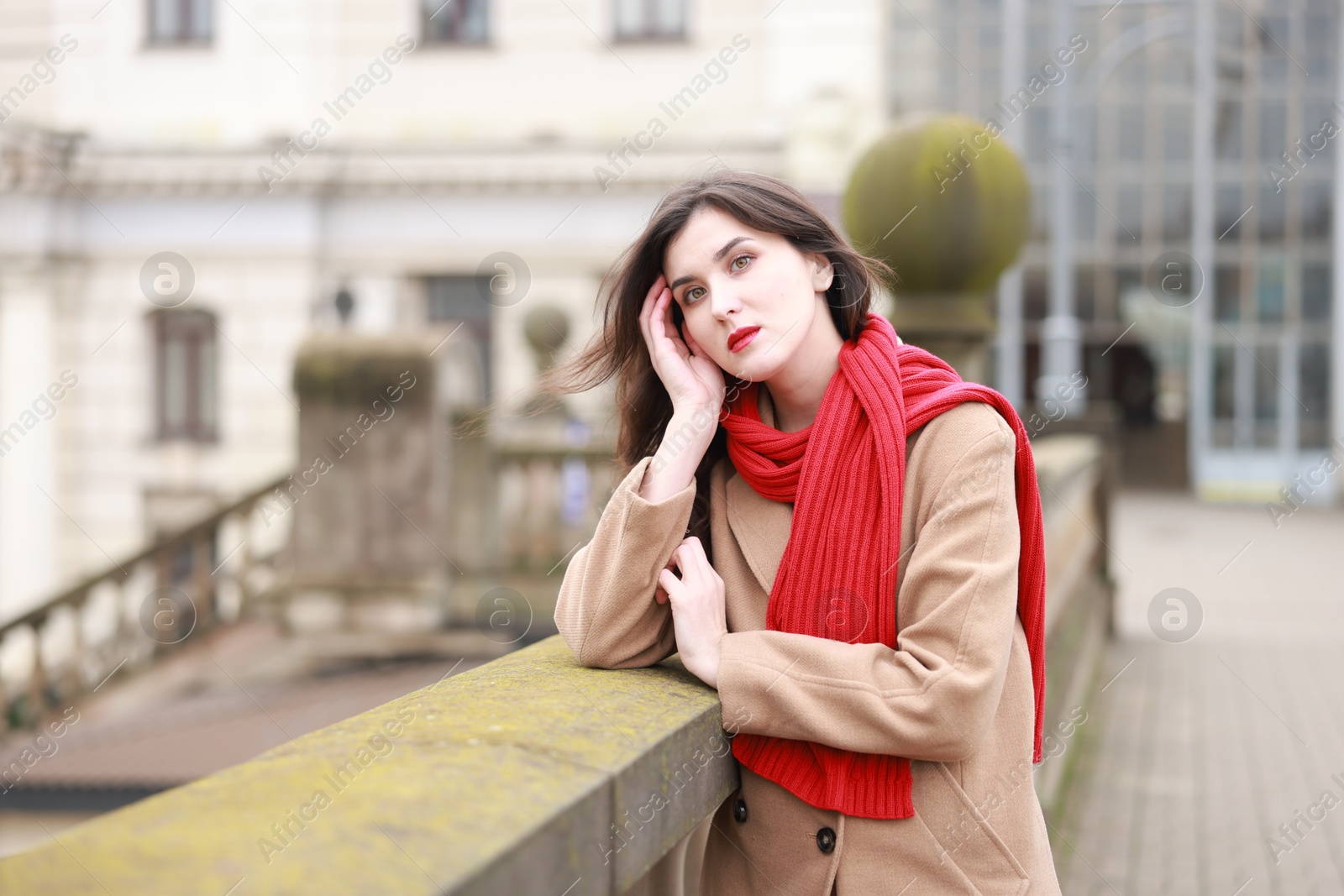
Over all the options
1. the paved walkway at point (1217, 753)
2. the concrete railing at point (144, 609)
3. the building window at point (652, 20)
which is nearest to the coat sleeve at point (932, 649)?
the paved walkway at point (1217, 753)

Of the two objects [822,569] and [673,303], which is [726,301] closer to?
[673,303]

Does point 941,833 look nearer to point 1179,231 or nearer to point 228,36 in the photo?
point 228,36

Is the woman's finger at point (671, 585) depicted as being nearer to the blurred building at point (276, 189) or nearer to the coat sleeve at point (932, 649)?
the coat sleeve at point (932, 649)

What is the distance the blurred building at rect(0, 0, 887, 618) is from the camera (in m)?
15.3

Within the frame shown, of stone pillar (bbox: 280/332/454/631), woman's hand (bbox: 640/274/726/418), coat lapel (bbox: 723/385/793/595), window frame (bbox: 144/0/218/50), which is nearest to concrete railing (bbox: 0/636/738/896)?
coat lapel (bbox: 723/385/793/595)

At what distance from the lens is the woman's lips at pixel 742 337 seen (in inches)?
82.0

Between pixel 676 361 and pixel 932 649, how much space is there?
744 millimetres

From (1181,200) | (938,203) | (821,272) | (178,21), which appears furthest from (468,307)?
(1181,200)

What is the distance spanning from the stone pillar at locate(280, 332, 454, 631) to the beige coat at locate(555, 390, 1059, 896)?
5820mm

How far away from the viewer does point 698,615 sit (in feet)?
6.62

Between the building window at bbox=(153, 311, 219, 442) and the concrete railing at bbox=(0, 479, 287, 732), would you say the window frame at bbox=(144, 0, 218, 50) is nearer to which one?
the building window at bbox=(153, 311, 219, 442)

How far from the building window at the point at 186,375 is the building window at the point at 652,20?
21.0ft

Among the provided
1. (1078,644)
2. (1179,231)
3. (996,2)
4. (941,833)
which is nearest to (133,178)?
(1078,644)

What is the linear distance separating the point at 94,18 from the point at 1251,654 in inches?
603
